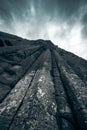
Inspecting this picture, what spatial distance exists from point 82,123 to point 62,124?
21.0 inches

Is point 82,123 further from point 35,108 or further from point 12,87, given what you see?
point 12,87

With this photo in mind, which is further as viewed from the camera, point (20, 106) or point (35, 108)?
point (20, 106)

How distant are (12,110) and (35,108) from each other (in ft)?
2.35

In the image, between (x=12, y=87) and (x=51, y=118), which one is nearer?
(x=51, y=118)

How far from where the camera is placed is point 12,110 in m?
5.26

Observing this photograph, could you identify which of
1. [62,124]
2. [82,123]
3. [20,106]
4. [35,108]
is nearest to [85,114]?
[82,123]

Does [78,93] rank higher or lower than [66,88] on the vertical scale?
lower

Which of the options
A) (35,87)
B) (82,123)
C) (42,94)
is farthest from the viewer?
(35,87)

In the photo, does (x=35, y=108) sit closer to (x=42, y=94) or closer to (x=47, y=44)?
(x=42, y=94)

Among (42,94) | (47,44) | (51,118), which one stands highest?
(47,44)

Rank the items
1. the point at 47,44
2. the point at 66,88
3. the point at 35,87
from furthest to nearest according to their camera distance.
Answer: the point at 47,44
the point at 66,88
the point at 35,87

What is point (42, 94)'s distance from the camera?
6105 mm

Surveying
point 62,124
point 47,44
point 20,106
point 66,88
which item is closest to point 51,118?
point 62,124

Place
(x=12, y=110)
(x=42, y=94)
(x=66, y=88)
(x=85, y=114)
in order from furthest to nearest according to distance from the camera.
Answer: (x=66, y=88), (x=42, y=94), (x=12, y=110), (x=85, y=114)
